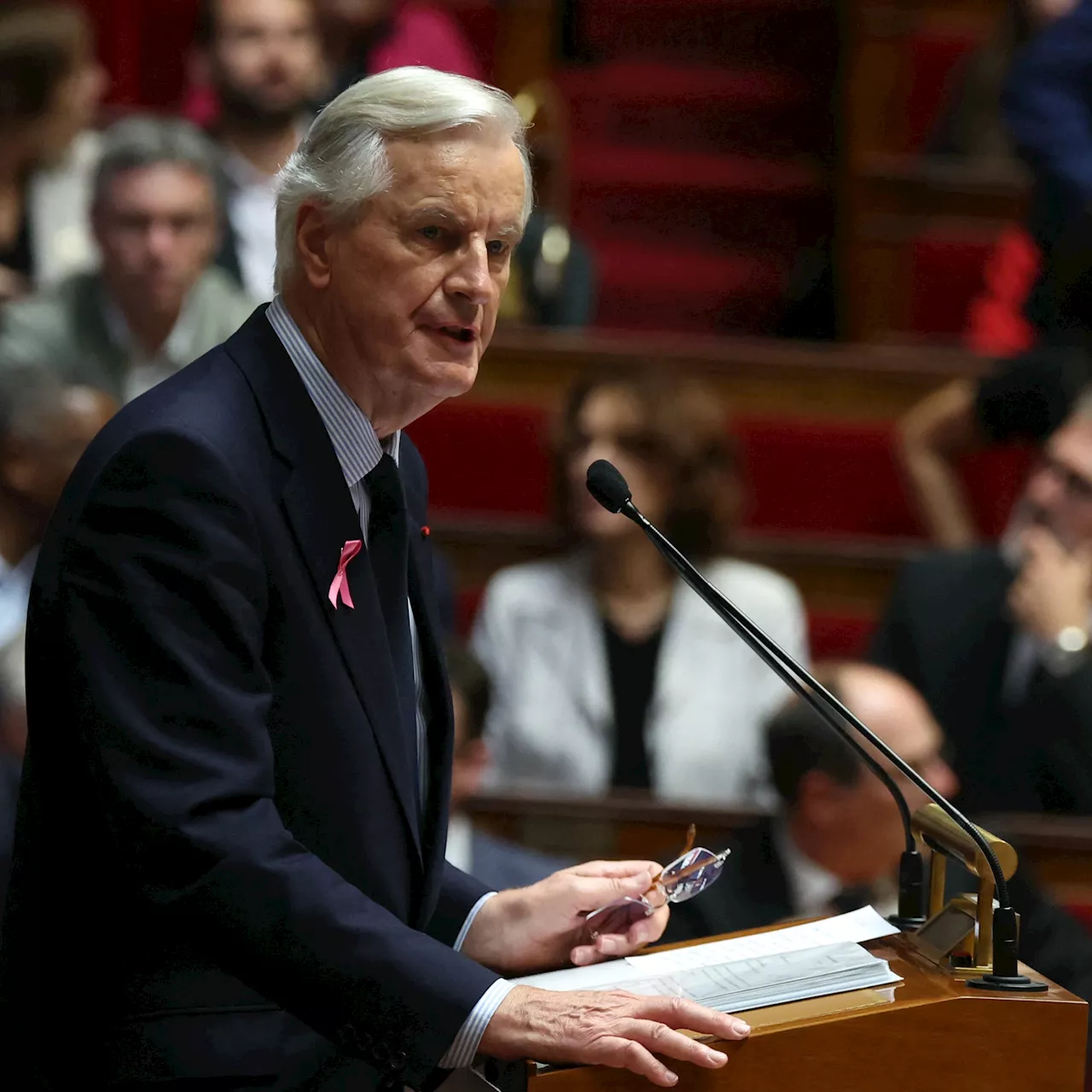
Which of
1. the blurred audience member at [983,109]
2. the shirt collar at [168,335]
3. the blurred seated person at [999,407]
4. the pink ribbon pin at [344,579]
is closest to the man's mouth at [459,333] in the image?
the pink ribbon pin at [344,579]

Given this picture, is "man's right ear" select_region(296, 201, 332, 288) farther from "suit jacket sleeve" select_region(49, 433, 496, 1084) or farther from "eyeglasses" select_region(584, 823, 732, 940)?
"eyeglasses" select_region(584, 823, 732, 940)

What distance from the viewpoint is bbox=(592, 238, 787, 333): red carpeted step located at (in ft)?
10.9

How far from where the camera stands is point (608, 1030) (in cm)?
82

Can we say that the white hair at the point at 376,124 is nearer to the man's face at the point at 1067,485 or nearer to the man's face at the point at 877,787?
the man's face at the point at 877,787

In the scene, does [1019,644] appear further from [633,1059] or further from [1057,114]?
[633,1059]

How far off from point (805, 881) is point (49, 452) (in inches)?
37.9

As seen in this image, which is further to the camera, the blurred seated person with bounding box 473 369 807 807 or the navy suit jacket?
the blurred seated person with bounding box 473 369 807 807

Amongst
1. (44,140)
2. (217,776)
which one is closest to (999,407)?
(44,140)

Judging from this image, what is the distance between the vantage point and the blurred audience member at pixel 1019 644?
2.12 meters

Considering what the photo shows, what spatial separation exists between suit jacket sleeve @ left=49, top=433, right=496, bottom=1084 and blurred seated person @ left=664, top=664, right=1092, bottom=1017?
0.98 metres

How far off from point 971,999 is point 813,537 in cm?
176

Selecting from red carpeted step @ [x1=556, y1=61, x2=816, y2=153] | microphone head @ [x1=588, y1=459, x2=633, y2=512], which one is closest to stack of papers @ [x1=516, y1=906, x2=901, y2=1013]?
microphone head @ [x1=588, y1=459, x2=633, y2=512]

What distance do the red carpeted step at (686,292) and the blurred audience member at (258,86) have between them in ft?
2.52

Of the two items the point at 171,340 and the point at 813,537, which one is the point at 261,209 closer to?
the point at 171,340
